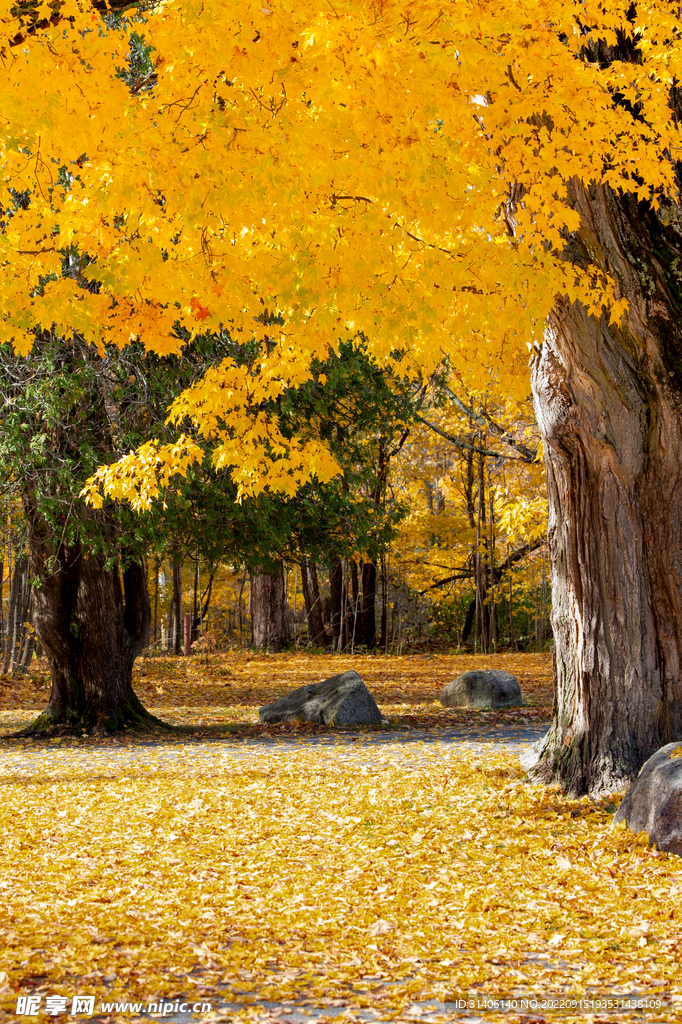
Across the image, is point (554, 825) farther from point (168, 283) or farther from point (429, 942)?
point (168, 283)

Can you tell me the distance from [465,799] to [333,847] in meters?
1.37

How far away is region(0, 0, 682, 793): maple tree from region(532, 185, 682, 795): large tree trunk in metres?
0.01

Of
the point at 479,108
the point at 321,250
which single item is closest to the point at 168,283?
the point at 321,250

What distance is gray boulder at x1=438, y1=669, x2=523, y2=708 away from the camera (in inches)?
460

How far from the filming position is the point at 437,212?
5.00 meters

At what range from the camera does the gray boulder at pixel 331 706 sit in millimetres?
10430

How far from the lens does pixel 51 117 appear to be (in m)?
4.65

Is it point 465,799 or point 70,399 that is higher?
point 70,399

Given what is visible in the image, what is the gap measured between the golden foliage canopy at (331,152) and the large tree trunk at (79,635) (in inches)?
174

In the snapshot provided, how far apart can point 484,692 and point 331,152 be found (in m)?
8.50

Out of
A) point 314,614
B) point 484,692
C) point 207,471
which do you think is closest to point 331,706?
point 484,692

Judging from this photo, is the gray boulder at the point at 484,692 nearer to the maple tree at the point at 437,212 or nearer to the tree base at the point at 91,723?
the tree base at the point at 91,723

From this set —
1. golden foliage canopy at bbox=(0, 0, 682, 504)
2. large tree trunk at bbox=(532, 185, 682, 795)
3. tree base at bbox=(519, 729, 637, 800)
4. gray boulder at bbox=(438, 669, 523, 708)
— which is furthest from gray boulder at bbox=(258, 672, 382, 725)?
golden foliage canopy at bbox=(0, 0, 682, 504)

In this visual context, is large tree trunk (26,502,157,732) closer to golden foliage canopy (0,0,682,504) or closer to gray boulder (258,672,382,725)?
gray boulder (258,672,382,725)
